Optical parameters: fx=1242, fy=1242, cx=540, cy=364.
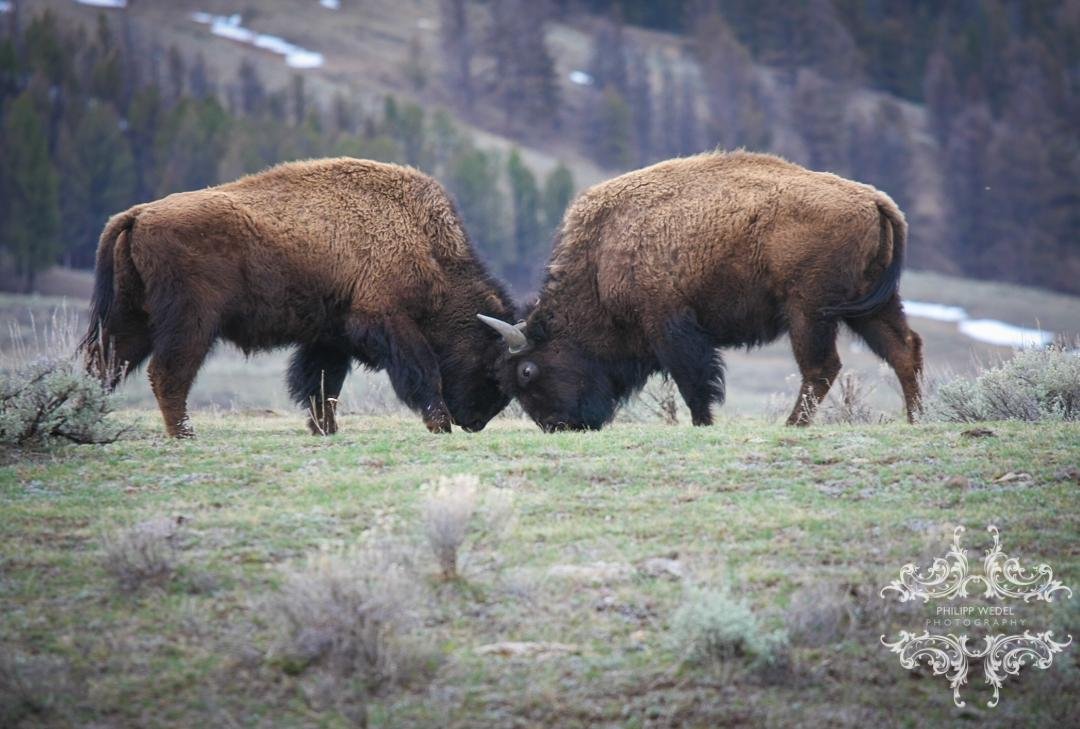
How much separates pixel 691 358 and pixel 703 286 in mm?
620

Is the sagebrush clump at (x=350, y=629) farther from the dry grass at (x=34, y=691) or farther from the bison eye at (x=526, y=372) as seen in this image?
the bison eye at (x=526, y=372)

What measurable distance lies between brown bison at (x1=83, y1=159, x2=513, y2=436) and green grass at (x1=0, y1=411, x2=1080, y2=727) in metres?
1.06

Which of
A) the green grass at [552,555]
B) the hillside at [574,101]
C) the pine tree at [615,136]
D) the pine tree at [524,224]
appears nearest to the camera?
the green grass at [552,555]

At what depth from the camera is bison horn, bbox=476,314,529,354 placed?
430 inches

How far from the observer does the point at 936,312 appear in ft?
168

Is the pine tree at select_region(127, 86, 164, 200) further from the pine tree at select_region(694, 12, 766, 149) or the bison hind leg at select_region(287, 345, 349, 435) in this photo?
the bison hind leg at select_region(287, 345, 349, 435)

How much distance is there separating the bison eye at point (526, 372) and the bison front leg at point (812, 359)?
2.35m

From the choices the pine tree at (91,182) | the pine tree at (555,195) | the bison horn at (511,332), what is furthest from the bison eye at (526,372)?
the pine tree at (555,195)

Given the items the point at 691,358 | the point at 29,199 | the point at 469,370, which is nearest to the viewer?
the point at 691,358

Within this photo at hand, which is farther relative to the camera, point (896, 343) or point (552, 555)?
point (896, 343)

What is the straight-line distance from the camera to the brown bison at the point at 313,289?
936cm

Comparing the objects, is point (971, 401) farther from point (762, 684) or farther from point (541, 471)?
point (762, 684)

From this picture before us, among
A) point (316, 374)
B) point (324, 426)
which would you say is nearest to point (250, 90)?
point (316, 374)

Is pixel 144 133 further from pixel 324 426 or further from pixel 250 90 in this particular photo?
pixel 324 426
